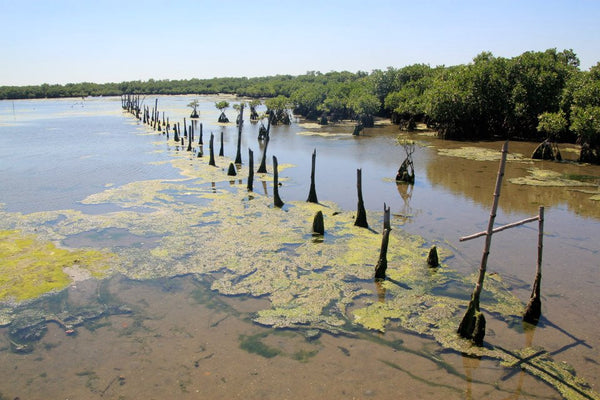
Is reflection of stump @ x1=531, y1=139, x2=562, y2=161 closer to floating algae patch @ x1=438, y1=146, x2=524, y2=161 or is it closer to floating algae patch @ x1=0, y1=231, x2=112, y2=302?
floating algae patch @ x1=438, y1=146, x2=524, y2=161

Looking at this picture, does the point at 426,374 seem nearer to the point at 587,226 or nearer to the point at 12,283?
the point at 12,283

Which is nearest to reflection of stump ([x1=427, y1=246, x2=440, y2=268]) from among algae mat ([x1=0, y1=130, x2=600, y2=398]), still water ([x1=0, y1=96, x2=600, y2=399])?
algae mat ([x1=0, y1=130, x2=600, y2=398])

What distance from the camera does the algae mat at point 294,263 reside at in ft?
33.6

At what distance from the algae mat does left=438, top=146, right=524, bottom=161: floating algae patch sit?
15.8 m

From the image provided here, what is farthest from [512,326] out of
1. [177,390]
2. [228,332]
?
[177,390]

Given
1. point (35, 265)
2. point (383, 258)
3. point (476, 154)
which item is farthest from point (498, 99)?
point (35, 265)

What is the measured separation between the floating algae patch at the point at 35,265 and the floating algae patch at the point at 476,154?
81.6 ft

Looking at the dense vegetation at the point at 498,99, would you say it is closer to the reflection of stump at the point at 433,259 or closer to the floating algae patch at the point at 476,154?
the floating algae patch at the point at 476,154

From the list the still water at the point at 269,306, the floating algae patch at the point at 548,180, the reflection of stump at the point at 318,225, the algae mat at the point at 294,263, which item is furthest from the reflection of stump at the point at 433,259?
the floating algae patch at the point at 548,180

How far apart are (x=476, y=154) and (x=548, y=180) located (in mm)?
8152

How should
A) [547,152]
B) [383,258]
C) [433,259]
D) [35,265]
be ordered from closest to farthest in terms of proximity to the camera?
[383,258] < [433,259] < [35,265] < [547,152]

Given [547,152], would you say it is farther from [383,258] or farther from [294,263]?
[294,263]

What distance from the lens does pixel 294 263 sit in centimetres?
1344

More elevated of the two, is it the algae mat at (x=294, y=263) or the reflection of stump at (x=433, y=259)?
the reflection of stump at (x=433, y=259)
